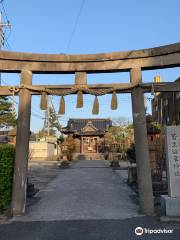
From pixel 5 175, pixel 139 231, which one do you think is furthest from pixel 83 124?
pixel 139 231

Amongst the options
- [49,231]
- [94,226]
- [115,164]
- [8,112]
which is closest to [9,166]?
[49,231]

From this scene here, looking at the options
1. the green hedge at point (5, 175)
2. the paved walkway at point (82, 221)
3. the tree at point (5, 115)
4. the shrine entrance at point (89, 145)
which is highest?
the tree at point (5, 115)

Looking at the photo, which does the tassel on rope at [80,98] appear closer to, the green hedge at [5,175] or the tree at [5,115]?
the green hedge at [5,175]

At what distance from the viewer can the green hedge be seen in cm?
748

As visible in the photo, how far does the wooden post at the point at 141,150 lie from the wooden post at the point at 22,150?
310 centimetres

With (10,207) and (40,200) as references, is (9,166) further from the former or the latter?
(40,200)

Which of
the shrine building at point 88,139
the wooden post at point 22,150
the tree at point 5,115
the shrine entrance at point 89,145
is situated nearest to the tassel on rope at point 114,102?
the wooden post at point 22,150

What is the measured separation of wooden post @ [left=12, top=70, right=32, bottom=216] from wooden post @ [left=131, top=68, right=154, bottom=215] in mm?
3103

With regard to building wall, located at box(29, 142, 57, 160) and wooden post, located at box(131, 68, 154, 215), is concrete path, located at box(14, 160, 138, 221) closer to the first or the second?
wooden post, located at box(131, 68, 154, 215)

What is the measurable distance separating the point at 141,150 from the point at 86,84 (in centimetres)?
249

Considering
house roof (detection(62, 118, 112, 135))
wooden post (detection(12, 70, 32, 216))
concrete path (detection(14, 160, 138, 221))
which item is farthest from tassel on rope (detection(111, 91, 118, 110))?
house roof (detection(62, 118, 112, 135))

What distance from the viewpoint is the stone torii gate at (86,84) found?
754 centimetres

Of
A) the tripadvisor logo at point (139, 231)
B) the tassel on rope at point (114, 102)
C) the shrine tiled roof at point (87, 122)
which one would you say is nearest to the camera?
the tripadvisor logo at point (139, 231)

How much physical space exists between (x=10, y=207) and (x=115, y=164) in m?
18.0
